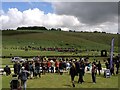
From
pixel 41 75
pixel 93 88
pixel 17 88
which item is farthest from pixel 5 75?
pixel 17 88

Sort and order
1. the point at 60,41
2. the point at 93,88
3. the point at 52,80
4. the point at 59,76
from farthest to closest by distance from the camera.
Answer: the point at 60,41
the point at 59,76
the point at 52,80
the point at 93,88

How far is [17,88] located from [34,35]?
15751 centimetres

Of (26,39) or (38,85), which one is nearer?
(38,85)

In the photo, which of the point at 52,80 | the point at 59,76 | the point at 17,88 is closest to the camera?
the point at 17,88

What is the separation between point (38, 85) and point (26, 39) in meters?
139

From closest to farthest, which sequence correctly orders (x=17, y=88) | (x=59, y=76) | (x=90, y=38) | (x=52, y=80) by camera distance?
(x=17, y=88), (x=52, y=80), (x=59, y=76), (x=90, y=38)

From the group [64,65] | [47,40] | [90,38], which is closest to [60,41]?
[47,40]

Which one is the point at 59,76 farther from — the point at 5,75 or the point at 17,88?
the point at 17,88

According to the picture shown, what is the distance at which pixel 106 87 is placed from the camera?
2866cm

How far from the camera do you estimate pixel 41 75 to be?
118 ft

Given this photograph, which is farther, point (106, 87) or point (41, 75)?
point (41, 75)

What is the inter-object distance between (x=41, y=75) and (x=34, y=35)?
143362mm

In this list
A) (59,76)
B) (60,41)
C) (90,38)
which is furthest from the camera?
(90,38)

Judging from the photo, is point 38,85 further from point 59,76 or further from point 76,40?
point 76,40
